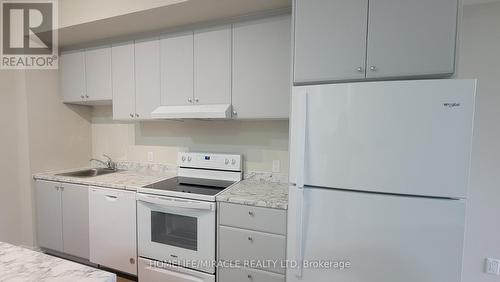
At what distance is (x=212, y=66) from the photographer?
205 centimetres

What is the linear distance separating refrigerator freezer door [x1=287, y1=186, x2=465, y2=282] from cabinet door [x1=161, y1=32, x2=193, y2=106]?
52.1 inches

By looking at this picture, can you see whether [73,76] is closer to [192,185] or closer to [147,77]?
[147,77]

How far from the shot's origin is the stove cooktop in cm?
194

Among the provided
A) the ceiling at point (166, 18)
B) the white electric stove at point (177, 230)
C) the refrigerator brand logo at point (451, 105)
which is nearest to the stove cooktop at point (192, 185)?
the white electric stove at point (177, 230)

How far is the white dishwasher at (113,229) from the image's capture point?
2.06m

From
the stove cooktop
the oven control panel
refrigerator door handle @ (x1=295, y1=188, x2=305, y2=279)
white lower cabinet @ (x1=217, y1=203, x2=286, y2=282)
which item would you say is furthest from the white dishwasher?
refrigerator door handle @ (x1=295, y1=188, x2=305, y2=279)

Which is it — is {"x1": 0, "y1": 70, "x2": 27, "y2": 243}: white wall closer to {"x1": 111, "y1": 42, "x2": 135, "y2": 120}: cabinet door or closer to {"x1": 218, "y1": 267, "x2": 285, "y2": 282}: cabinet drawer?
{"x1": 111, "y1": 42, "x2": 135, "y2": 120}: cabinet door

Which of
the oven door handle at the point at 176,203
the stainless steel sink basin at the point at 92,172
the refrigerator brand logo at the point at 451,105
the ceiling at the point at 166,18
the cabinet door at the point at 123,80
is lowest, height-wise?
the oven door handle at the point at 176,203

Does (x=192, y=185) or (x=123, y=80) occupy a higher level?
(x=123, y=80)

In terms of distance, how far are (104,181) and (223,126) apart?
3.94ft

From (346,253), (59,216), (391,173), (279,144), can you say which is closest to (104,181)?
(59,216)

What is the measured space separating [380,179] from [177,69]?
1821 millimetres

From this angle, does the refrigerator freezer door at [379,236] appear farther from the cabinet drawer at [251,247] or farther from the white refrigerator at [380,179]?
the cabinet drawer at [251,247]

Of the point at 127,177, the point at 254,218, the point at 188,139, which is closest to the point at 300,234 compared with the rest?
the point at 254,218
